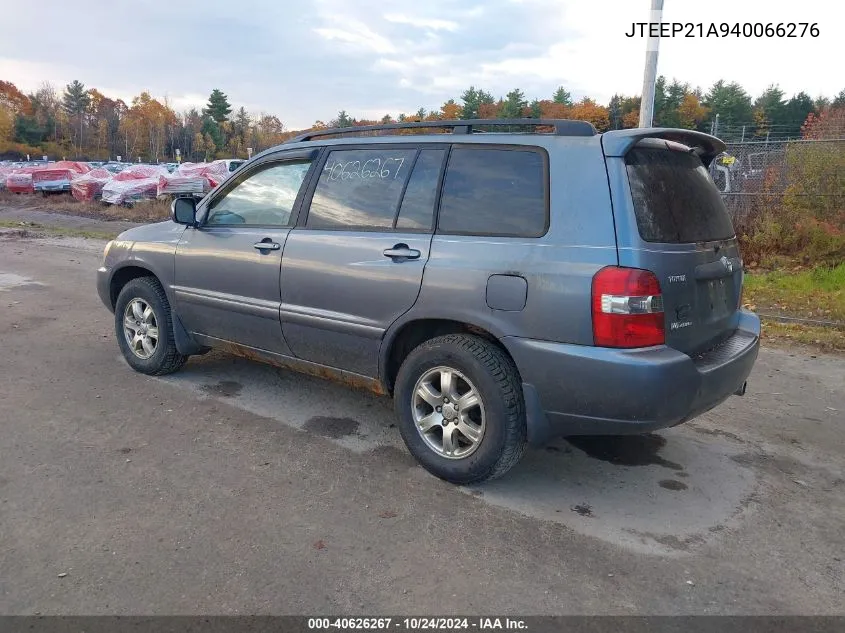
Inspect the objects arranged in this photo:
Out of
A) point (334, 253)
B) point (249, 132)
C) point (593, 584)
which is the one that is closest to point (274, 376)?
point (334, 253)

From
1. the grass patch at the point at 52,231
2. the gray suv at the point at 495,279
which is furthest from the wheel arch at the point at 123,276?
the grass patch at the point at 52,231

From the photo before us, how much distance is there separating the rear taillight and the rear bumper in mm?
62

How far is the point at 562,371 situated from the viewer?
124 inches

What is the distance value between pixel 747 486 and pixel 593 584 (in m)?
1.46

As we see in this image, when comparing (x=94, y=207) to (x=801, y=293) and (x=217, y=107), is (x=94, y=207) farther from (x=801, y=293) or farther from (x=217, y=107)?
(x=217, y=107)

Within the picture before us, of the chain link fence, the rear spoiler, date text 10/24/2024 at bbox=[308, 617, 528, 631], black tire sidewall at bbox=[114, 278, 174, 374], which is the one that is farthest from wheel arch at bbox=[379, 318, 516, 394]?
the chain link fence

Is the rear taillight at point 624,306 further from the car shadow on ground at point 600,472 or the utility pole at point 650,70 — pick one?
the utility pole at point 650,70

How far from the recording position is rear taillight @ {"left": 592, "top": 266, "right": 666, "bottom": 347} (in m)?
3.01

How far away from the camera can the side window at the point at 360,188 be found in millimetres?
3906

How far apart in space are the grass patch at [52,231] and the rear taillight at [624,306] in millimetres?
14741

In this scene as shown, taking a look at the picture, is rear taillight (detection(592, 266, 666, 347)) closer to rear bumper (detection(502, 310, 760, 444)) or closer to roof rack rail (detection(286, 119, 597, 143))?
rear bumper (detection(502, 310, 760, 444))

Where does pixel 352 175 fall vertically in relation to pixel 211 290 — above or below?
above

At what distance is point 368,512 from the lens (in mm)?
3287

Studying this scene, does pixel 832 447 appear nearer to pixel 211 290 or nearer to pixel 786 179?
pixel 211 290
